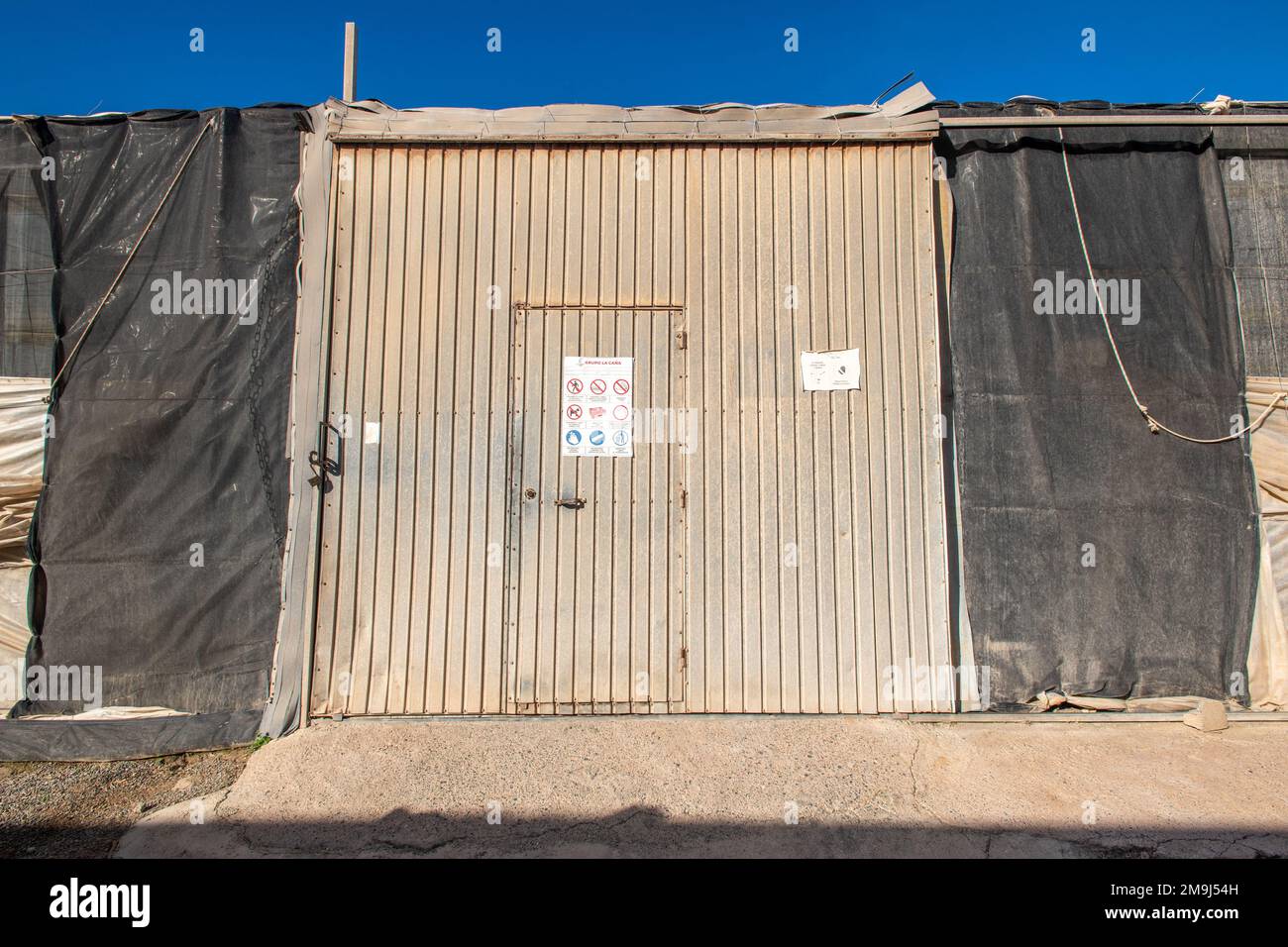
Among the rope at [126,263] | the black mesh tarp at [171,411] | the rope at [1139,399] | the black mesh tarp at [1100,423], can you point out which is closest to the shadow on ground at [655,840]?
the black mesh tarp at [171,411]

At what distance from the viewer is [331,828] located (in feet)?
10.6

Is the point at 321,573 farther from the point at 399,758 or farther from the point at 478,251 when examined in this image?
the point at 478,251

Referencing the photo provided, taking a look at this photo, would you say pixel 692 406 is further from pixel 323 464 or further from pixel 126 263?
pixel 126 263

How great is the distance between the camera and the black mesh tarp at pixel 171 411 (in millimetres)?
4320

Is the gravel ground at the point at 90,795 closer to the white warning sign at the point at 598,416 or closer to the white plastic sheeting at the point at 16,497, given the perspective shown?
the white plastic sheeting at the point at 16,497

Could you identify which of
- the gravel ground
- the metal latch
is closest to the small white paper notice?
the metal latch

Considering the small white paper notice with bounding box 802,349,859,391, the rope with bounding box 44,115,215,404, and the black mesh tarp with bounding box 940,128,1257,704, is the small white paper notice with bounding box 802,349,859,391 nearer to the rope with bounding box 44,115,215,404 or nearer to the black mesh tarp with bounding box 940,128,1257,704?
the black mesh tarp with bounding box 940,128,1257,704

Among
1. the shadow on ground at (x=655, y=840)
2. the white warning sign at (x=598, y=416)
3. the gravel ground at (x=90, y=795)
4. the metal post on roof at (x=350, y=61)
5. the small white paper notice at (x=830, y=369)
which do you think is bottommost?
the shadow on ground at (x=655, y=840)

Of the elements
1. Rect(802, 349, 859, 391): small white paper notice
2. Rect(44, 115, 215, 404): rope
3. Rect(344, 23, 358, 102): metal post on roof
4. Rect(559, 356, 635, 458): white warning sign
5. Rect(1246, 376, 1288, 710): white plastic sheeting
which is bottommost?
Rect(1246, 376, 1288, 710): white plastic sheeting

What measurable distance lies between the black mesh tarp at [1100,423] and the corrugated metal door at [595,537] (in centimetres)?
185

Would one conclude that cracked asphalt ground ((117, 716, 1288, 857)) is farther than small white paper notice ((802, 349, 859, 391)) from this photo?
No

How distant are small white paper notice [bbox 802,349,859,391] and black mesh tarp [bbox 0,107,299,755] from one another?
126 inches

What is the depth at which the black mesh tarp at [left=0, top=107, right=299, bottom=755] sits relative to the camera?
432 cm

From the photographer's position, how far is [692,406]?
438cm
